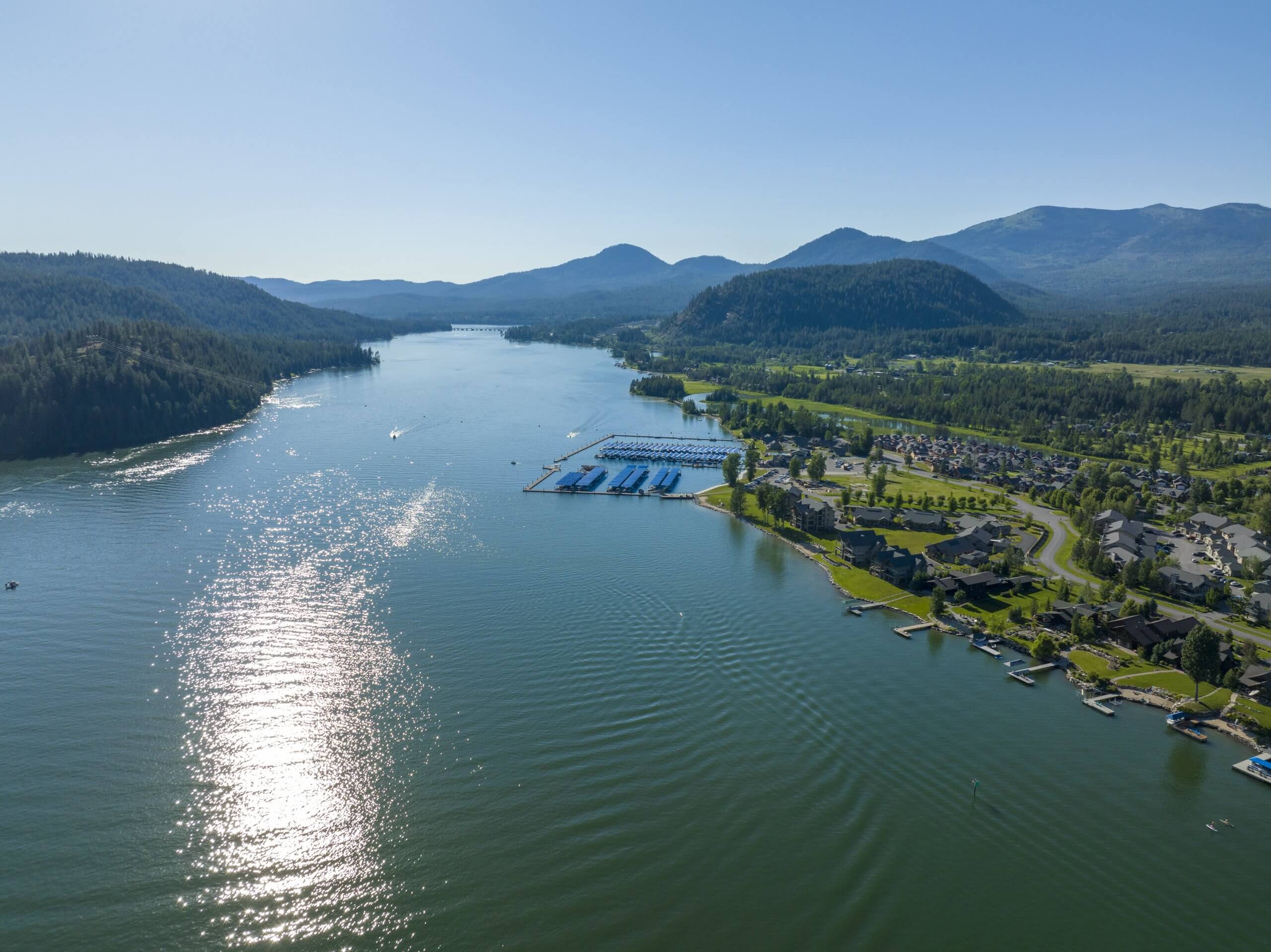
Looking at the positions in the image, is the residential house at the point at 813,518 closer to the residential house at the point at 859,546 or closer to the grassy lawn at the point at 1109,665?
the residential house at the point at 859,546

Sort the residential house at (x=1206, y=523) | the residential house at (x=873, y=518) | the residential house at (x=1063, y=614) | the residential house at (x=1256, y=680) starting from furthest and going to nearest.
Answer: the residential house at (x=873, y=518) → the residential house at (x=1206, y=523) → the residential house at (x=1063, y=614) → the residential house at (x=1256, y=680)

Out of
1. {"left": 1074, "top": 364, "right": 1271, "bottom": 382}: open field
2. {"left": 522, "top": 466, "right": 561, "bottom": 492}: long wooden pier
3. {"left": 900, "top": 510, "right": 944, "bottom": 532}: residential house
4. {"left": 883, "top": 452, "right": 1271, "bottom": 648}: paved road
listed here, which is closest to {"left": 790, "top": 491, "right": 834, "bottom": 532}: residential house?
{"left": 900, "top": 510, "right": 944, "bottom": 532}: residential house

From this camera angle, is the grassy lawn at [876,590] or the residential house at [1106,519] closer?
the grassy lawn at [876,590]

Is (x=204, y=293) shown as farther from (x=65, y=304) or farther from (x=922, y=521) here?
(x=922, y=521)

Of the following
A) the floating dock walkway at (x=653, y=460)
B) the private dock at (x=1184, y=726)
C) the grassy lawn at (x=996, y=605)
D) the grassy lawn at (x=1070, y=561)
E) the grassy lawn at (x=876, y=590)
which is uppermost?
the floating dock walkway at (x=653, y=460)

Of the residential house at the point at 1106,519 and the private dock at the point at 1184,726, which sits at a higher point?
the residential house at the point at 1106,519

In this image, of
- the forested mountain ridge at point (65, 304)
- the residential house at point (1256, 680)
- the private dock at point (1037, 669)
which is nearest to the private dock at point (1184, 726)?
the residential house at point (1256, 680)

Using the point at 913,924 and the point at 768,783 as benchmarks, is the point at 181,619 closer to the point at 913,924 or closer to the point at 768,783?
the point at 768,783
